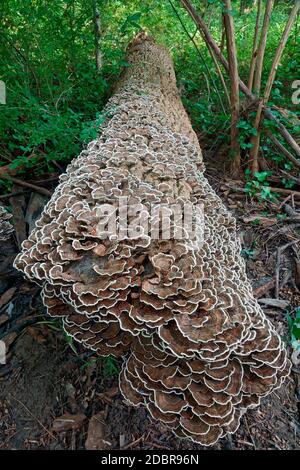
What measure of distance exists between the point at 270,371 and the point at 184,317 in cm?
73

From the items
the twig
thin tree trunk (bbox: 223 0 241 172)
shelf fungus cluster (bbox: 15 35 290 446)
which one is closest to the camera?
shelf fungus cluster (bbox: 15 35 290 446)

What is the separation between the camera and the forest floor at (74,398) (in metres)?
2.52

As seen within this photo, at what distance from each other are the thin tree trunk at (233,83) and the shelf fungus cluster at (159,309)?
299cm

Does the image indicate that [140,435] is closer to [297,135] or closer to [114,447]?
[114,447]

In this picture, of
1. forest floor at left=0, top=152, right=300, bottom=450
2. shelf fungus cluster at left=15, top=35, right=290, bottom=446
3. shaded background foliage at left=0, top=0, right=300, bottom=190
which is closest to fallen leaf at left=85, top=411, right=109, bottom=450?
forest floor at left=0, top=152, right=300, bottom=450

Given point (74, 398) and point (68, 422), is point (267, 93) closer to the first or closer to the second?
point (74, 398)

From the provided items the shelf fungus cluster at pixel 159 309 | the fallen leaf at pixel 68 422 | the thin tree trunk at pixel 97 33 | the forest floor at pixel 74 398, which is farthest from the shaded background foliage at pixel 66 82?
the fallen leaf at pixel 68 422

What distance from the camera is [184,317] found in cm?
203

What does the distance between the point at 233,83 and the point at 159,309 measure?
4.22 meters

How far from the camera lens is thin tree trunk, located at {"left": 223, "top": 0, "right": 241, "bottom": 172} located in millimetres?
4511

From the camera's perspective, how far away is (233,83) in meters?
5.02

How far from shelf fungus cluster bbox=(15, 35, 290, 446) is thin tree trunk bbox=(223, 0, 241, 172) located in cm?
299

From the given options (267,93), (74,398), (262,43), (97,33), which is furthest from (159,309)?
(97,33)

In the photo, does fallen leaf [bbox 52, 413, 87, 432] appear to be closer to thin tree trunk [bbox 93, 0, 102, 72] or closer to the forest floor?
the forest floor
